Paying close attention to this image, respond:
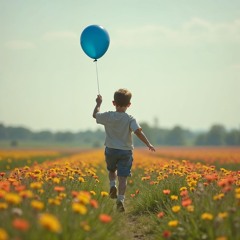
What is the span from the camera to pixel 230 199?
454cm

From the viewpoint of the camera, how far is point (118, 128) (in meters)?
6.75

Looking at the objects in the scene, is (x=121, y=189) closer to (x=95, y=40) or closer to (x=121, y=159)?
(x=121, y=159)

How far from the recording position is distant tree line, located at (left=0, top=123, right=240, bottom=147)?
373ft

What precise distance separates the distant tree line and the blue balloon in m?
90.4

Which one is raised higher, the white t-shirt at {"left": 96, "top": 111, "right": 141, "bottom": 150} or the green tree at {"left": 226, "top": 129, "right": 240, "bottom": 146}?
the white t-shirt at {"left": 96, "top": 111, "right": 141, "bottom": 150}

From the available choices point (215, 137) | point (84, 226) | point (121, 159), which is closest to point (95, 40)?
point (121, 159)

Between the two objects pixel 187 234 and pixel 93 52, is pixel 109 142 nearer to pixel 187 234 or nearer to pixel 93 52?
pixel 93 52

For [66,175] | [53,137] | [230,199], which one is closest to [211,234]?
[230,199]

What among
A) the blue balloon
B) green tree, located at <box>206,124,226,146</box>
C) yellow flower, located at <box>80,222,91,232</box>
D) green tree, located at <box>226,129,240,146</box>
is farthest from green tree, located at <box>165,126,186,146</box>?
yellow flower, located at <box>80,222,91,232</box>

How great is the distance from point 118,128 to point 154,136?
446 ft

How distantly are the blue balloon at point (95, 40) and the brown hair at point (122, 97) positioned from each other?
1520mm

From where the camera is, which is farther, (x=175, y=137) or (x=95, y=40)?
(x=175, y=137)

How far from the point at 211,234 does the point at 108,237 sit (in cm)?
→ 106

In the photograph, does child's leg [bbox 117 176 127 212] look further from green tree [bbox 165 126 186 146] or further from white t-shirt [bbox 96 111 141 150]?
green tree [bbox 165 126 186 146]
